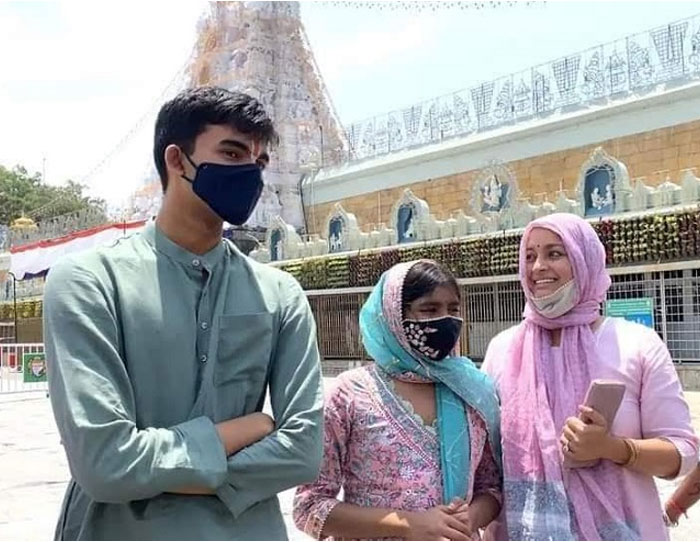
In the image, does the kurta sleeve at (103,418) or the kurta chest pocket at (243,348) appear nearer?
the kurta sleeve at (103,418)

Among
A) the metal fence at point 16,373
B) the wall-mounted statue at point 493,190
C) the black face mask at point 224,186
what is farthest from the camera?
the wall-mounted statue at point 493,190

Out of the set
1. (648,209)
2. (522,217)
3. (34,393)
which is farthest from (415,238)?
(34,393)

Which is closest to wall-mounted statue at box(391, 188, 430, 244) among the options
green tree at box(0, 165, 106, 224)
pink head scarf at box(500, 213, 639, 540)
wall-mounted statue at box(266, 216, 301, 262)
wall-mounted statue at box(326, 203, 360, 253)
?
wall-mounted statue at box(326, 203, 360, 253)

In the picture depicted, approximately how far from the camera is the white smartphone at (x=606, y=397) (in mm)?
1788

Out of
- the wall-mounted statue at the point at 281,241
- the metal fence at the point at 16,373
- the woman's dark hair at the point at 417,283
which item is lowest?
the metal fence at the point at 16,373

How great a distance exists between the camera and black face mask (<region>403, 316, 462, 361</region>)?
196 cm

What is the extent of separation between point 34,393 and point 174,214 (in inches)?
556

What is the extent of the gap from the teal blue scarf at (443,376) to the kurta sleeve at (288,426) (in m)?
0.39

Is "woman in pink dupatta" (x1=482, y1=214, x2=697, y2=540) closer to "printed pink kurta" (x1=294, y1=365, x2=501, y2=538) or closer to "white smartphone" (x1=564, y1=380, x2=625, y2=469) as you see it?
"white smartphone" (x1=564, y1=380, x2=625, y2=469)

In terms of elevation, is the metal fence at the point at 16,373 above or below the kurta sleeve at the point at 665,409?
below

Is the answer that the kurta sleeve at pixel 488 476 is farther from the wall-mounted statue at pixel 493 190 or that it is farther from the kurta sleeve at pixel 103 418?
the wall-mounted statue at pixel 493 190

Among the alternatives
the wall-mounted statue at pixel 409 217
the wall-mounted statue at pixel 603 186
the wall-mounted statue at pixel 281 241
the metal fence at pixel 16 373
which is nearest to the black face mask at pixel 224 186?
the wall-mounted statue at pixel 603 186

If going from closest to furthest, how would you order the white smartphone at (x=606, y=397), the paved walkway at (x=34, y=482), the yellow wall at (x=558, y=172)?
the white smartphone at (x=606, y=397), the paved walkway at (x=34, y=482), the yellow wall at (x=558, y=172)

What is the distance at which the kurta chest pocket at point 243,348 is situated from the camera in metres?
1.45
